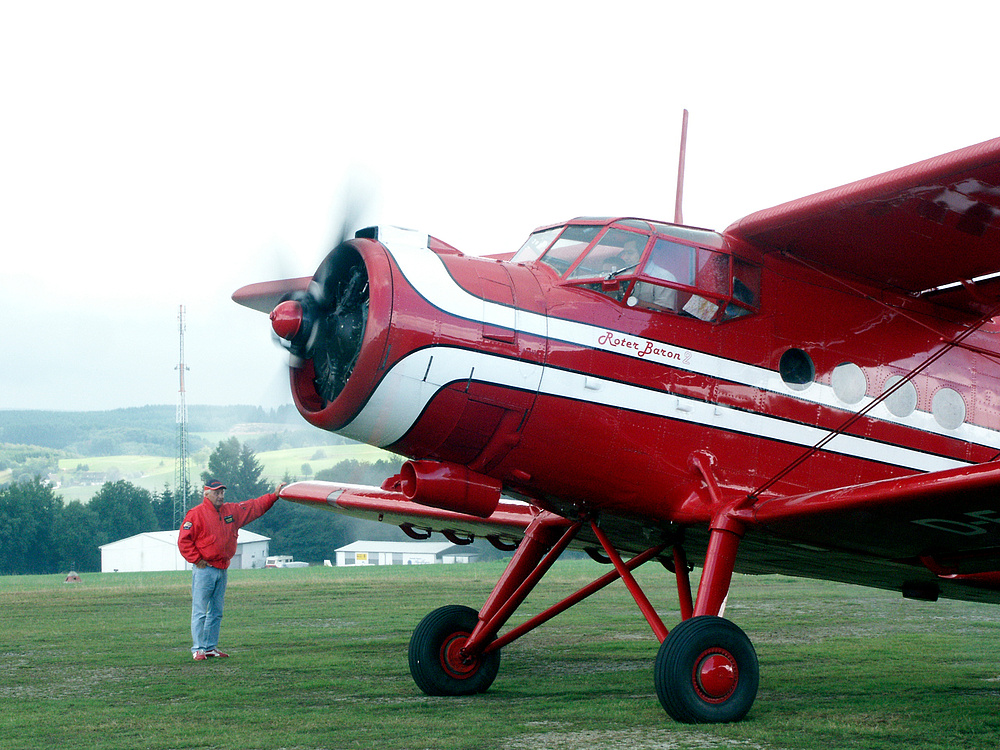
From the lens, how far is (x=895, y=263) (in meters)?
7.93

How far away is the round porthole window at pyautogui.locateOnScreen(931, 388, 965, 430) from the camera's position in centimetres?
834

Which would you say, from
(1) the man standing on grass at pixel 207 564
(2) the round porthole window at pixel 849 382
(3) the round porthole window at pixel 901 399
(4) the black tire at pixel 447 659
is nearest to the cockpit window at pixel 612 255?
(2) the round porthole window at pixel 849 382

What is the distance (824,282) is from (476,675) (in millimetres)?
4421

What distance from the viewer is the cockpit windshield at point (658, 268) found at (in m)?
7.36

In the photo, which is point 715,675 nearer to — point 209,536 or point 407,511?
point 407,511

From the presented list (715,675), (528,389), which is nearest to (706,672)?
(715,675)

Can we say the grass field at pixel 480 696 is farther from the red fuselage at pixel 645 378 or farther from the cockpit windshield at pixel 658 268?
the cockpit windshield at pixel 658 268

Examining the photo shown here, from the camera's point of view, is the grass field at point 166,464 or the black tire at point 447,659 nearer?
the black tire at point 447,659

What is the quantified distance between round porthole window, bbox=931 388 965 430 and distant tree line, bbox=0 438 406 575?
3833 inches

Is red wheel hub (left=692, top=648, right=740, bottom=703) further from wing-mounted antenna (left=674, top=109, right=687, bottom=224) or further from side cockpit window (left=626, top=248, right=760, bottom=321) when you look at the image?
wing-mounted antenna (left=674, top=109, right=687, bottom=224)

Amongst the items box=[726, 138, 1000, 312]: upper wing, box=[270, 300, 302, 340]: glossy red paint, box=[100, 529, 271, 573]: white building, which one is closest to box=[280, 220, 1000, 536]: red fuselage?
box=[726, 138, 1000, 312]: upper wing

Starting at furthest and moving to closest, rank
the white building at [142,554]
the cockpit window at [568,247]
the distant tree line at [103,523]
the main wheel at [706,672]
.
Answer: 1. the distant tree line at [103,523]
2. the white building at [142,554]
3. the cockpit window at [568,247]
4. the main wheel at [706,672]

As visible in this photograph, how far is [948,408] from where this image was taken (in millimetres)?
8406

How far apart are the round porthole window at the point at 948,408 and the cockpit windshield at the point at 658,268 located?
1.98 m
